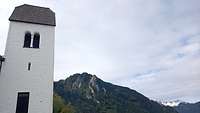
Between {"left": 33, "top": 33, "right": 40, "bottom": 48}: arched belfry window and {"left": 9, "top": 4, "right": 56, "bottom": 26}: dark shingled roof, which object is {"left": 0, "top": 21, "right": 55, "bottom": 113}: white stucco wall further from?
{"left": 9, "top": 4, "right": 56, "bottom": 26}: dark shingled roof

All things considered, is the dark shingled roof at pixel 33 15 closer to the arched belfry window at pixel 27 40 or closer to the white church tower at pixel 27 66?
the white church tower at pixel 27 66

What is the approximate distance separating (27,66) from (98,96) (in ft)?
475

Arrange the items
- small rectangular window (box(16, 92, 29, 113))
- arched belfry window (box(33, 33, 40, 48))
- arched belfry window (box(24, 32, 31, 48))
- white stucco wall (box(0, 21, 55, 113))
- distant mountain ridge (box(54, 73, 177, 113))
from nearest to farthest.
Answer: small rectangular window (box(16, 92, 29, 113)), white stucco wall (box(0, 21, 55, 113)), arched belfry window (box(24, 32, 31, 48)), arched belfry window (box(33, 33, 40, 48)), distant mountain ridge (box(54, 73, 177, 113))

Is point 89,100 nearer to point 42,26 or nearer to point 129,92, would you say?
point 129,92

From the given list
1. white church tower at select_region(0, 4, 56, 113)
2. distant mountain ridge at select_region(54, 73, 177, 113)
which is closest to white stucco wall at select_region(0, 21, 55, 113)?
white church tower at select_region(0, 4, 56, 113)

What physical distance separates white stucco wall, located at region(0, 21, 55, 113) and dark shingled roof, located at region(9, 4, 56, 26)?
0.66 metres

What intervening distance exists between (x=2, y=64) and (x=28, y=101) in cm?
395

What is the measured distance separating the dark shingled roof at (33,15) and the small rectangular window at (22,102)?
6994 millimetres

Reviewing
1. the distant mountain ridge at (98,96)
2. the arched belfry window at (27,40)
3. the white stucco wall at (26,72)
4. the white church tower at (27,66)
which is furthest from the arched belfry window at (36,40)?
the distant mountain ridge at (98,96)

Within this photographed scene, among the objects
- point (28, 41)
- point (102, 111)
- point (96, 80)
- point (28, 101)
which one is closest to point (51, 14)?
point (28, 41)

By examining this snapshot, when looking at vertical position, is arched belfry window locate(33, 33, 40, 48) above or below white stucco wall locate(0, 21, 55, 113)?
above

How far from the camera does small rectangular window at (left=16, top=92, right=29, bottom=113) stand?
69.5 ft

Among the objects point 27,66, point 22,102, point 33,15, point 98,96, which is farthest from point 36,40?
point 98,96

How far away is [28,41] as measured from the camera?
23547 millimetres
